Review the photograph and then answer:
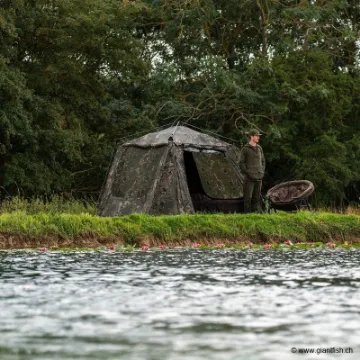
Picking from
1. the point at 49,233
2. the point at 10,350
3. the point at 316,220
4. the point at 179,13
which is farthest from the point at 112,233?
the point at 179,13

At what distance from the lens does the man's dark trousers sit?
22355 mm

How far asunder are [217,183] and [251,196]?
1.91 metres

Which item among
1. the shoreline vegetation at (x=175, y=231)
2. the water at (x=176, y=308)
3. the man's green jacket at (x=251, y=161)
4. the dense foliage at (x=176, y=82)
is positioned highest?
the dense foliage at (x=176, y=82)

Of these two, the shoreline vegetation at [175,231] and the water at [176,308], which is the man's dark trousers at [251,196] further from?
the water at [176,308]

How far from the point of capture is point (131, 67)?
29.5 m

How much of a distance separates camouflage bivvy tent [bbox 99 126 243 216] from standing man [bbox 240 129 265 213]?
1223 millimetres

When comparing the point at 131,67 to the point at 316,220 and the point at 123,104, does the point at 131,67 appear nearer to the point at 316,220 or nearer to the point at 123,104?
the point at 123,104

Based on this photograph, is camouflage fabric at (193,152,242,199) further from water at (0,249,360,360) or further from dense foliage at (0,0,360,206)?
water at (0,249,360,360)

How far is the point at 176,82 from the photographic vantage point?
31453 mm

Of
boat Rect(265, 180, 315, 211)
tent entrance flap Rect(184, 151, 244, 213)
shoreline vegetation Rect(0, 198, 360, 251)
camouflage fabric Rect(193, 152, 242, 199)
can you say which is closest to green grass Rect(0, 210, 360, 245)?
shoreline vegetation Rect(0, 198, 360, 251)

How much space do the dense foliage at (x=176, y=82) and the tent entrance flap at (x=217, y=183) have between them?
4.09 meters

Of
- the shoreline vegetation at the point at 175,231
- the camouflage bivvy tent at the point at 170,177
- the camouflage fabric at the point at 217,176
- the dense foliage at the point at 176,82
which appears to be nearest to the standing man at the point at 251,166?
the camouflage bivvy tent at the point at 170,177

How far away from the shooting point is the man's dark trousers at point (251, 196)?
880 inches

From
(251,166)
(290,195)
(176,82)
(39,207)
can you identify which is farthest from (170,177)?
(176,82)
